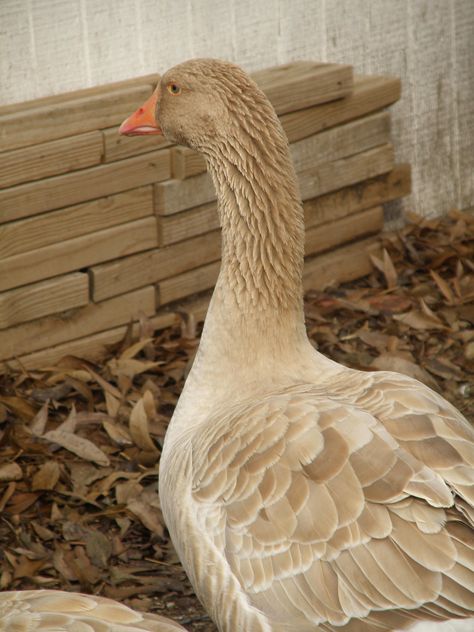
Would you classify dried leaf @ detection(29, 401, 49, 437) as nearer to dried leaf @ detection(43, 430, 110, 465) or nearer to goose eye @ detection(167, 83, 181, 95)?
dried leaf @ detection(43, 430, 110, 465)

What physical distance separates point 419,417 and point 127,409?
2207 millimetres

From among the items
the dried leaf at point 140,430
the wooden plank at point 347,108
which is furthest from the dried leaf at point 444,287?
the dried leaf at point 140,430

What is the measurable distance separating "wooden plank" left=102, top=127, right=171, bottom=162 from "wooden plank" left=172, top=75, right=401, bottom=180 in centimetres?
16

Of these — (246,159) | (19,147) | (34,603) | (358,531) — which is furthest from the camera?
(19,147)

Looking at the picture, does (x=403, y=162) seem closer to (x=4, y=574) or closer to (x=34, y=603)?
(x=4, y=574)

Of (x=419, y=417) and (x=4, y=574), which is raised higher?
(x=419, y=417)

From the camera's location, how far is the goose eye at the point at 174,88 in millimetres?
3689

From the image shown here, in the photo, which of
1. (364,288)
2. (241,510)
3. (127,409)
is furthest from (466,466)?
(364,288)

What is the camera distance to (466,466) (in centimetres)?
292

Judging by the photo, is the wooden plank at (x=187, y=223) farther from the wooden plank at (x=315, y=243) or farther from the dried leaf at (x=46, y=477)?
the dried leaf at (x=46, y=477)

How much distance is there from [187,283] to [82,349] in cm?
70

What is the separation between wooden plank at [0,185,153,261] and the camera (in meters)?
4.95

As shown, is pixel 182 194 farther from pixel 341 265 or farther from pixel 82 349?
pixel 341 265

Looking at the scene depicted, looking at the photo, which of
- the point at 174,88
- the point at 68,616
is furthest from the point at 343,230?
the point at 68,616
